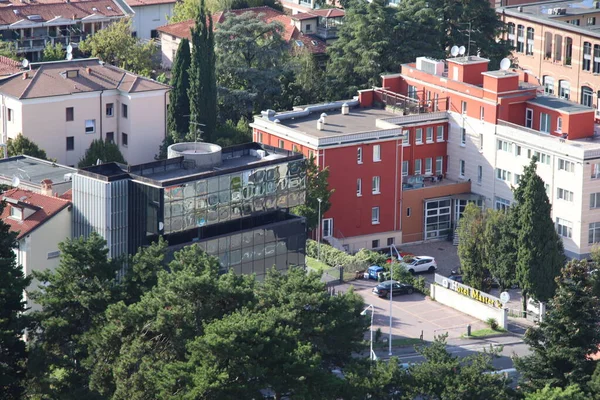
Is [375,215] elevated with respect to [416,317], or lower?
elevated

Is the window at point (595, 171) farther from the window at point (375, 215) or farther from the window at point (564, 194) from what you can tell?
the window at point (375, 215)

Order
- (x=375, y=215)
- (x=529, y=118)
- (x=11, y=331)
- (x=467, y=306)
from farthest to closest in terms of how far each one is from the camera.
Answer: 1. (x=529, y=118)
2. (x=375, y=215)
3. (x=467, y=306)
4. (x=11, y=331)

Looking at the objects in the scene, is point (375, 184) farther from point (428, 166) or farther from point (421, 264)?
point (421, 264)

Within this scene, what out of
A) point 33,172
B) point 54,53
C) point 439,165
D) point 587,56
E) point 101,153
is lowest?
point 439,165

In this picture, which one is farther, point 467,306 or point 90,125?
point 90,125

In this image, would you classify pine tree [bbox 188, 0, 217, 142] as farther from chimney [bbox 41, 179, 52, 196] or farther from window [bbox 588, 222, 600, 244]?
window [bbox 588, 222, 600, 244]

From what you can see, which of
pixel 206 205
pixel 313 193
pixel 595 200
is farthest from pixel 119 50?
pixel 206 205

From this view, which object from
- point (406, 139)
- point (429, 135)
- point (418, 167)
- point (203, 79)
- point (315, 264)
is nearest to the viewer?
point (315, 264)
